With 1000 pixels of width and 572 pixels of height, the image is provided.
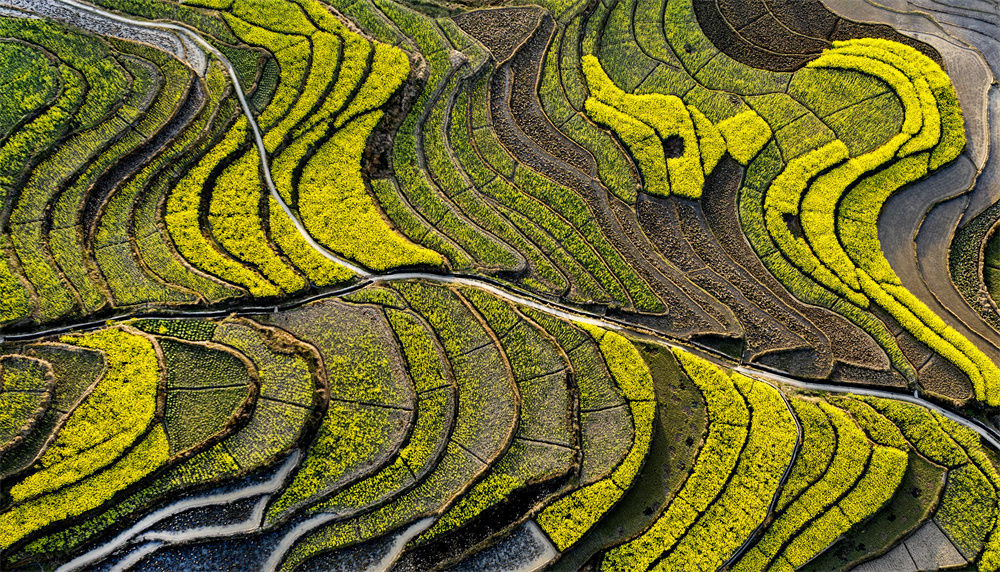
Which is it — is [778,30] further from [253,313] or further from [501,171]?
[253,313]

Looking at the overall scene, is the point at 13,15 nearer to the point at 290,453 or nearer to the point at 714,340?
the point at 290,453

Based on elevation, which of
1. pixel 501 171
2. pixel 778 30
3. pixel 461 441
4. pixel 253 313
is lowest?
pixel 461 441

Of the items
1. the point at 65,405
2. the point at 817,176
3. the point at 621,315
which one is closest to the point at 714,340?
the point at 621,315

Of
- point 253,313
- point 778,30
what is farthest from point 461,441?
point 778,30

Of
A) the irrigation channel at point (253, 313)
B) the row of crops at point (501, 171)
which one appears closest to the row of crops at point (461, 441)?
the irrigation channel at point (253, 313)

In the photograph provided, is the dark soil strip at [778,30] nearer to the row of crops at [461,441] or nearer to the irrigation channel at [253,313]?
the irrigation channel at [253,313]

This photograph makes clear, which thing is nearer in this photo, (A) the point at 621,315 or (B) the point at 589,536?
(B) the point at 589,536

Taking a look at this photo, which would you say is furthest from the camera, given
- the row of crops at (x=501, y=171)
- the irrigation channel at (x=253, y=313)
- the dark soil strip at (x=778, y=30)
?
the dark soil strip at (x=778, y=30)
